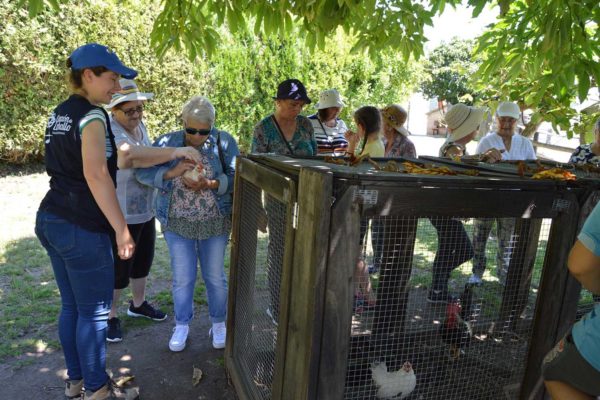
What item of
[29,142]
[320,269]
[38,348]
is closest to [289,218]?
[320,269]

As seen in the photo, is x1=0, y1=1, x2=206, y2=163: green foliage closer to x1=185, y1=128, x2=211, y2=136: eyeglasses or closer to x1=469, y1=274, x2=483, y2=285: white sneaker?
x1=185, y1=128, x2=211, y2=136: eyeglasses

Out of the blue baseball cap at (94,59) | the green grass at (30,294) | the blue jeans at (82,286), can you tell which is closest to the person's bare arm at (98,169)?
the blue jeans at (82,286)

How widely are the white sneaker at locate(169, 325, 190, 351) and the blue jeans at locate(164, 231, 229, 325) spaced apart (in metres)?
0.05

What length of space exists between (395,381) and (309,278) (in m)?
0.94

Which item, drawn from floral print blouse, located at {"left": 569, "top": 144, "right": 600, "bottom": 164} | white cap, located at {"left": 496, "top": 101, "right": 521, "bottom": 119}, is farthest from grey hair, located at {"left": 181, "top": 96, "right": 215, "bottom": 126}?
Result: floral print blouse, located at {"left": 569, "top": 144, "right": 600, "bottom": 164}

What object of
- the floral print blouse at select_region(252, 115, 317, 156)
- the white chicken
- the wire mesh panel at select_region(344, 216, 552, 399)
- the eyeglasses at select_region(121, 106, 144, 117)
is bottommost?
the white chicken

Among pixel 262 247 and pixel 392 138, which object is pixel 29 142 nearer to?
pixel 392 138

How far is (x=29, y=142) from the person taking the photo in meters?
9.20

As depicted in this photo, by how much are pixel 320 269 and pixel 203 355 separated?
2.12m

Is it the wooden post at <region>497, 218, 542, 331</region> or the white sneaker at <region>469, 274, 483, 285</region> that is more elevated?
the wooden post at <region>497, 218, 542, 331</region>

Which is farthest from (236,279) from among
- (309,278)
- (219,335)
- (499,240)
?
(499,240)

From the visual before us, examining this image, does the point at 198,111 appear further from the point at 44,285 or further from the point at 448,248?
the point at 44,285

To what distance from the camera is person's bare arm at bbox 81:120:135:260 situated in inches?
92.4

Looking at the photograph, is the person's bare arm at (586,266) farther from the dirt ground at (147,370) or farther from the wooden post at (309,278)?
the dirt ground at (147,370)
